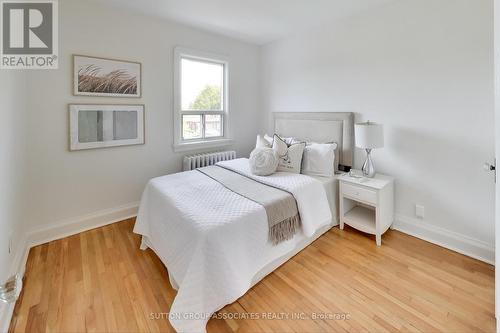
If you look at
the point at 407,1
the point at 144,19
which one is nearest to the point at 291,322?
the point at 407,1

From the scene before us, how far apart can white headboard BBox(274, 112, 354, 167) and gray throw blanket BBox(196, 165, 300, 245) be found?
1.27 meters

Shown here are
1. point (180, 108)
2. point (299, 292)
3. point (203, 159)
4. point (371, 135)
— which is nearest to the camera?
point (299, 292)

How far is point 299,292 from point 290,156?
4.87 ft

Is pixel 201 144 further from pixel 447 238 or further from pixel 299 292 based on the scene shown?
pixel 447 238

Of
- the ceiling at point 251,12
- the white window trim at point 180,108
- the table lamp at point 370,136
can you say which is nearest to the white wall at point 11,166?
the ceiling at point 251,12

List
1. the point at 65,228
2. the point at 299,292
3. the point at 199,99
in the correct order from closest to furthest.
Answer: the point at 299,292
the point at 65,228
the point at 199,99

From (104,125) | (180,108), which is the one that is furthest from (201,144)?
(104,125)

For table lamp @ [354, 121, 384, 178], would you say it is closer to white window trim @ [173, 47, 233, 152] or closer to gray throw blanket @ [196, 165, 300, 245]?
gray throw blanket @ [196, 165, 300, 245]

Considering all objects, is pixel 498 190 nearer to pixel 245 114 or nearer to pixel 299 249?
pixel 299 249

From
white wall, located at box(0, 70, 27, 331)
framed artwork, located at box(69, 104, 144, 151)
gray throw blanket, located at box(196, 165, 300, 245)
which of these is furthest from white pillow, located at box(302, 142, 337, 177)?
white wall, located at box(0, 70, 27, 331)

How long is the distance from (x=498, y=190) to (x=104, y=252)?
9.70 feet

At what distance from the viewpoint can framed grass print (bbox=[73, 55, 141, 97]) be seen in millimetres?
2521

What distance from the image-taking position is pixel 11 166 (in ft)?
6.11

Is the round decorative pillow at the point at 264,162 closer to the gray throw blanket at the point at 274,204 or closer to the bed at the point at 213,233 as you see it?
the bed at the point at 213,233
